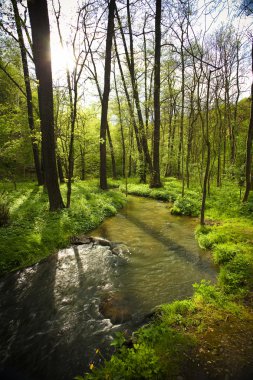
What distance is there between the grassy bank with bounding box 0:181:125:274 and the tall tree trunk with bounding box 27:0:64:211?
1021 millimetres

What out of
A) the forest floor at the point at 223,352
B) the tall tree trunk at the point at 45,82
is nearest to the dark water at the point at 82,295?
the forest floor at the point at 223,352

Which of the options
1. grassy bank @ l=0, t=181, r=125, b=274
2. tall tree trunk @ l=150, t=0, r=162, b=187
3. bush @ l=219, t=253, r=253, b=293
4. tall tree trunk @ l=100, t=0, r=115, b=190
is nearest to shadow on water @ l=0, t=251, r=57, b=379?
grassy bank @ l=0, t=181, r=125, b=274

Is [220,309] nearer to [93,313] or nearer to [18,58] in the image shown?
[93,313]

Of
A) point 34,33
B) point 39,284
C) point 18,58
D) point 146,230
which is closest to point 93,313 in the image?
point 39,284

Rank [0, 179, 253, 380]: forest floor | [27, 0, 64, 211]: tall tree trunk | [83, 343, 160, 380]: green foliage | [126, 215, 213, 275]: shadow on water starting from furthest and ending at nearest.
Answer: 1. [27, 0, 64, 211]: tall tree trunk
2. [126, 215, 213, 275]: shadow on water
3. [0, 179, 253, 380]: forest floor
4. [83, 343, 160, 380]: green foliage

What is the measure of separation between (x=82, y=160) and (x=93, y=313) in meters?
22.2

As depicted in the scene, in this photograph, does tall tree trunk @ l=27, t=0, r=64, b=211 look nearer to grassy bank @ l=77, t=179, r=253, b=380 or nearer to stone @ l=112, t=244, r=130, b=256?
stone @ l=112, t=244, r=130, b=256

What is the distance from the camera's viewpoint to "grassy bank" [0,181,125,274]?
6.45m

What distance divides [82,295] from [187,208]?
7.32 meters

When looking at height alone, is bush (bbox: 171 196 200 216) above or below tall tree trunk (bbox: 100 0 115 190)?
below

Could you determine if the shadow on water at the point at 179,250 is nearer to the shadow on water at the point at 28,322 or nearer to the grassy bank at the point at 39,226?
the grassy bank at the point at 39,226

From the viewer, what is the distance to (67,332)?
412cm

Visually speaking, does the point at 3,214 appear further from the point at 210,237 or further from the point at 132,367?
the point at 210,237

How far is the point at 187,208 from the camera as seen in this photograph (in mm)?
11133
